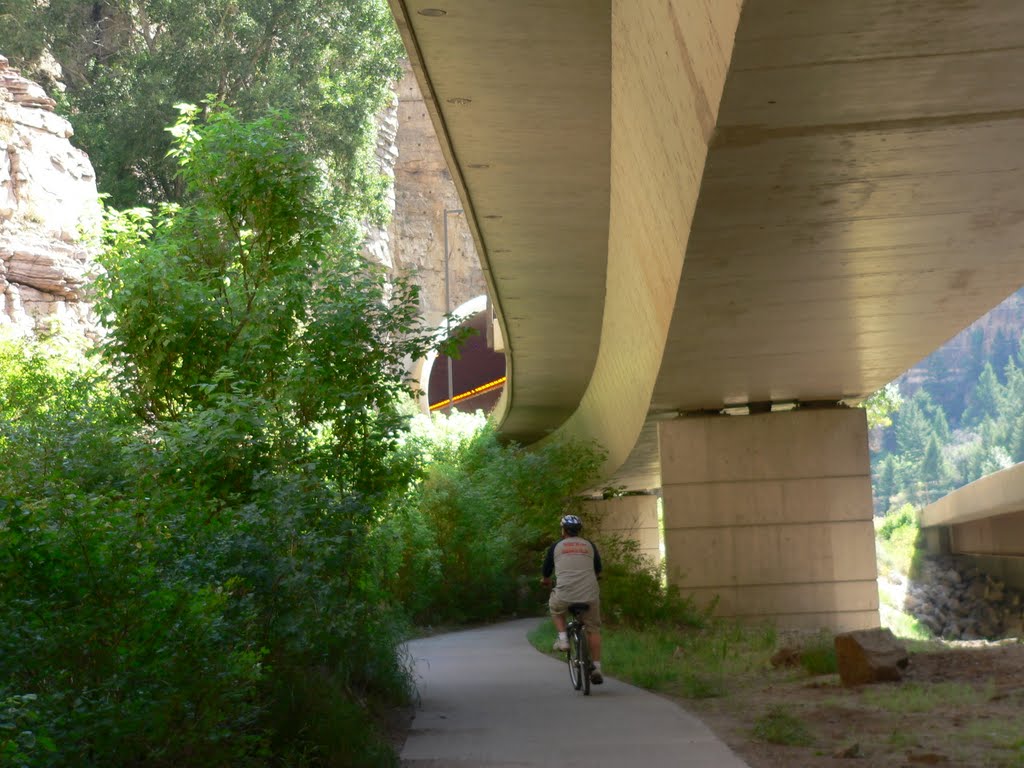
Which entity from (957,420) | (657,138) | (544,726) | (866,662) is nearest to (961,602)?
(866,662)

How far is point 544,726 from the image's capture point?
27.9 ft

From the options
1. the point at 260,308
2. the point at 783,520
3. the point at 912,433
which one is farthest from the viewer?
the point at 912,433

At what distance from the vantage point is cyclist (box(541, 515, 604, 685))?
10.5 m

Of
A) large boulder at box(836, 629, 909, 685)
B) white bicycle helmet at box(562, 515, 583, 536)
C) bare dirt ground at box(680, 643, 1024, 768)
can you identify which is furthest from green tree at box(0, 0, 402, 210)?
large boulder at box(836, 629, 909, 685)

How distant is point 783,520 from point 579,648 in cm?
847

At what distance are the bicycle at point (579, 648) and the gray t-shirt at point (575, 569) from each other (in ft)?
0.31

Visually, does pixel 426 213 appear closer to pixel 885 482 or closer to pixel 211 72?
pixel 211 72

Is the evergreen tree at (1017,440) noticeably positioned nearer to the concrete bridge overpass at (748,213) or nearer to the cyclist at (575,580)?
the concrete bridge overpass at (748,213)

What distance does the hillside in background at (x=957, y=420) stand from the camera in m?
130

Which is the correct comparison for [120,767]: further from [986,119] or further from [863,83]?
[986,119]

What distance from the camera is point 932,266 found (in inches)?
371

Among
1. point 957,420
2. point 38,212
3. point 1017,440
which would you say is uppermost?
point 957,420

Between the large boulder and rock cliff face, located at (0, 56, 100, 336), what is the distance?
2216cm

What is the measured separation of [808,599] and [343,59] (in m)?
33.0
